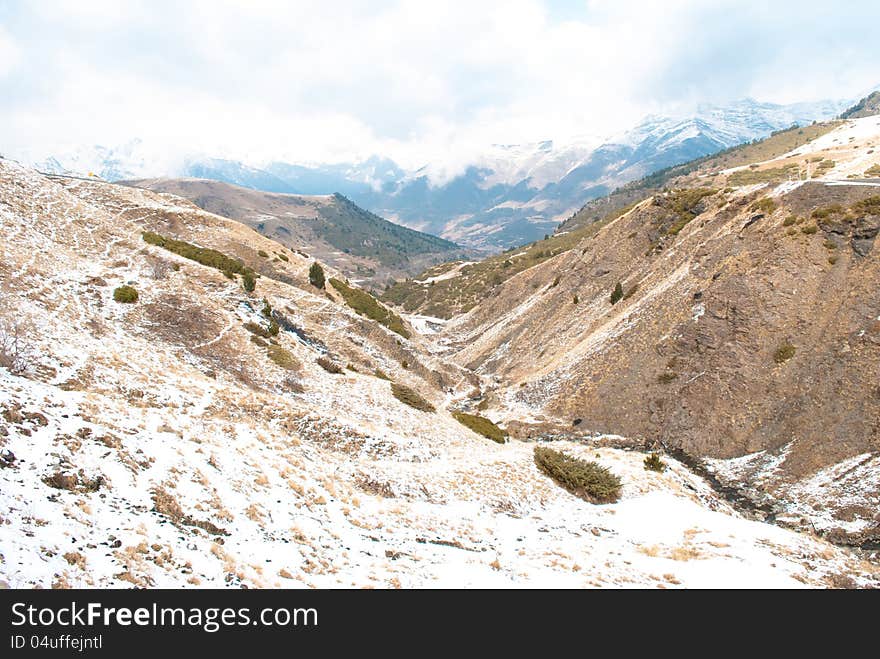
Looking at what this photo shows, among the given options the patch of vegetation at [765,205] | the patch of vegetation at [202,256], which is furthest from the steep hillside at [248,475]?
the patch of vegetation at [765,205]

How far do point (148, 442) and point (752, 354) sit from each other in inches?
1712

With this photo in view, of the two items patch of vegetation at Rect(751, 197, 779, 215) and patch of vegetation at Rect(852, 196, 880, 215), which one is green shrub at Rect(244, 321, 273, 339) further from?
patch of vegetation at Rect(852, 196, 880, 215)

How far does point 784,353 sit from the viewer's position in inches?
1453

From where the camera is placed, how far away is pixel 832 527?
24656mm

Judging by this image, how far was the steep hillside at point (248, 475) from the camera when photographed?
37.0 feet

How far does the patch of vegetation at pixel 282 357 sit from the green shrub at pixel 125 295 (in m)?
9.95

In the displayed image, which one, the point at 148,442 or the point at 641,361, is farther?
the point at 641,361

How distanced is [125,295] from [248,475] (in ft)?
74.3

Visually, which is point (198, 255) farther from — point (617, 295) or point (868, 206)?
point (868, 206)

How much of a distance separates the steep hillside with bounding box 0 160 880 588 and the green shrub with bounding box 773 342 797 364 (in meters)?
13.3

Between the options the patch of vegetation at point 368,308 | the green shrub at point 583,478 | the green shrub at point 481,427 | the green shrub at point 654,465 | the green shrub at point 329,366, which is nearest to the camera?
the green shrub at point 583,478

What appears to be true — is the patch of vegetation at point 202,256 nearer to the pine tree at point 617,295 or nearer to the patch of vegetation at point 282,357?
the patch of vegetation at point 282,357
